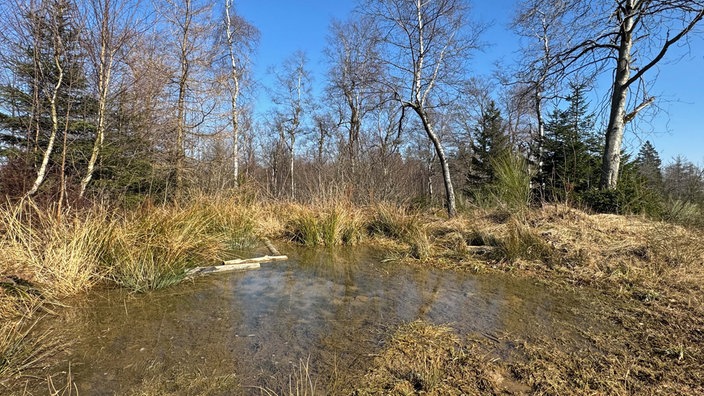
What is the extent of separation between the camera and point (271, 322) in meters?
2.85

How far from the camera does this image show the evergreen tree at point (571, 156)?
8922mm

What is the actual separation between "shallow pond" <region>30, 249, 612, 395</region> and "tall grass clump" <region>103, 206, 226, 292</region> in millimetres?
207

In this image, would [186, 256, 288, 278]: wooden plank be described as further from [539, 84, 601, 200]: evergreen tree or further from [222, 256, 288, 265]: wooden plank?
[539, 84, 601, 200]: evergreen tree

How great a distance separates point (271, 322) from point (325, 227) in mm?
3836

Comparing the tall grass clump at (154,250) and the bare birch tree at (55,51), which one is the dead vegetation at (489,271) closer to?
the tall grass clump at (154,250)

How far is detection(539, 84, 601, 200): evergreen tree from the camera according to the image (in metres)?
8.92

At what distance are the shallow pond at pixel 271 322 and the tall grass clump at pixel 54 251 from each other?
27 cm

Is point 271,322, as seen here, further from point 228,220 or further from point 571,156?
point 571,156

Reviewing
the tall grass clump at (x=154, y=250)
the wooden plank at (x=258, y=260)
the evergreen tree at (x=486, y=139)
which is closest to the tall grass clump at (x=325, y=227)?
the wooden plank at (x=258, y=260)

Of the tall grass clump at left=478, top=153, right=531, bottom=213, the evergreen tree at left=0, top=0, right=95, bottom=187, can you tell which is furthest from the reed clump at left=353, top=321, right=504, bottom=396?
the evergreen tree at left=0, top=0, right=95, bottom=187

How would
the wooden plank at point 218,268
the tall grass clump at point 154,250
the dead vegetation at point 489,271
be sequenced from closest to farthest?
the dead vegetation at point 489,271
the tall grass clump at point 154,250
the wooden plank at point 218,268

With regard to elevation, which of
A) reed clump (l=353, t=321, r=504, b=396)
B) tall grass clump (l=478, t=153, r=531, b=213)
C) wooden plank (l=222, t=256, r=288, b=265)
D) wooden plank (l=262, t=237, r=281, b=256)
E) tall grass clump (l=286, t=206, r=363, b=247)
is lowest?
reed clump (l=353, t=321, r=504, b=396)

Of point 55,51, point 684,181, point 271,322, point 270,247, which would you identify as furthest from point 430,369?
point 684,181

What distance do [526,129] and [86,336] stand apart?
25.2 metres
